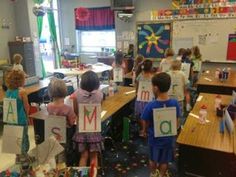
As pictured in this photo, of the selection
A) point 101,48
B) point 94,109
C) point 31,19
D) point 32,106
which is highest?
point 31,19

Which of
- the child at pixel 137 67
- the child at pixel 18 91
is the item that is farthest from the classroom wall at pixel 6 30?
the child at pixel 18 91

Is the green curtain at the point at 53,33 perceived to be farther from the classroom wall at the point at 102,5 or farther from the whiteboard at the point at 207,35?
the whiteboard at the point at 207,35

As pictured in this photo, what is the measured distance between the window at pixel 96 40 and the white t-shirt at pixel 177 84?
5.12 metres

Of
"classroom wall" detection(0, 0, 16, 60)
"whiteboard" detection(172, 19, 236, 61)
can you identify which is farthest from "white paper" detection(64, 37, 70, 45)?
"whiteboard" detection(172, 19, 236, 61)

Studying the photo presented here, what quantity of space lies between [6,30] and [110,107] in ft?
17.5

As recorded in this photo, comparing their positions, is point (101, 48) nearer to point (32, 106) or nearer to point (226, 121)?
point (32, 106)

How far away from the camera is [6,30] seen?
6938 mm

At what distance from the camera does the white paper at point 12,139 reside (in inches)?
61.1

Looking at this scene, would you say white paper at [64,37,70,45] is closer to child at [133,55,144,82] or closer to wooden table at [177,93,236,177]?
child at [133,55,144,82]

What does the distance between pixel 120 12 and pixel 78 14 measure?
68.3 inches

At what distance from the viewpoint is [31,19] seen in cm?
718

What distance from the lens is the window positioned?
27.4 feet

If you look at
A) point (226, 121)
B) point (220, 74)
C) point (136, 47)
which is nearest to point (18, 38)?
point (136, 47)

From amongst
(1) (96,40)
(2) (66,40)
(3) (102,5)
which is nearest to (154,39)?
(3) (102,5)
